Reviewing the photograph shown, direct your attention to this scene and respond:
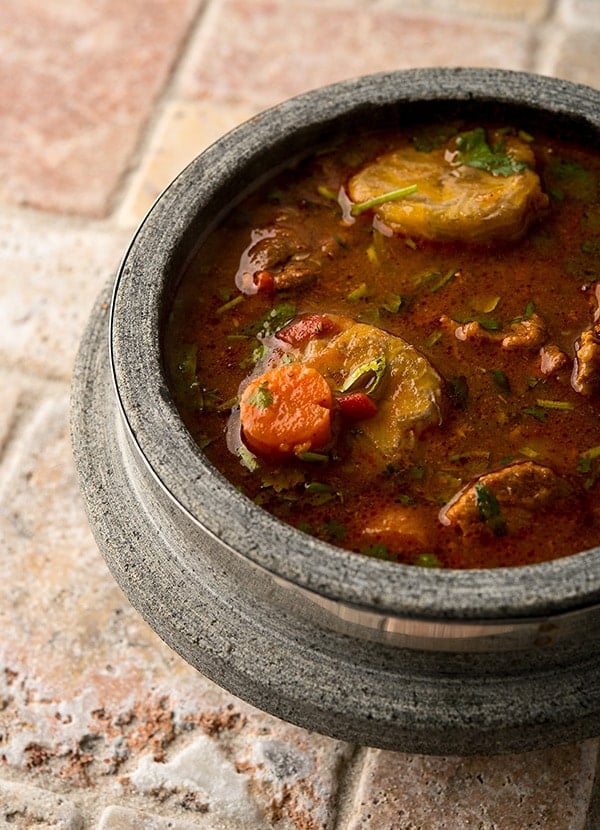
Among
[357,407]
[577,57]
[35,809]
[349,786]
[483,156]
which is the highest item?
[577,57]

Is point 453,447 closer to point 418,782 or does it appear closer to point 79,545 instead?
point 418,782

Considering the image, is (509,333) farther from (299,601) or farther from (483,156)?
(299,601)

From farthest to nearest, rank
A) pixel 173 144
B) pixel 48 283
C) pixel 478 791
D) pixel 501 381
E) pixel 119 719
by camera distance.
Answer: pixel 173 144, pixel 48 283, pixel 119 719, pixel 478 791, pixel 501 381

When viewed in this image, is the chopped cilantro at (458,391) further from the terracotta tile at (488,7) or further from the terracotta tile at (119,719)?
the terracotta tile at (488,7)

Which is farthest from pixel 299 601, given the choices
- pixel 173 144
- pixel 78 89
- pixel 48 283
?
pixel 78 89

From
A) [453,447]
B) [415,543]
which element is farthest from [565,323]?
[415,543]

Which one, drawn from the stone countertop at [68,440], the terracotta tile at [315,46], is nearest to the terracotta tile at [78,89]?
the stone countertop at [68,440]
